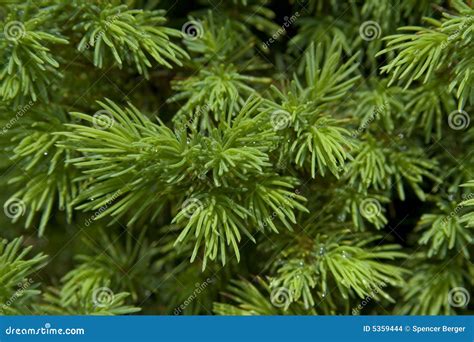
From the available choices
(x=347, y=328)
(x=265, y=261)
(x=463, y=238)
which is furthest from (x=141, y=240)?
(x=463, y=238)

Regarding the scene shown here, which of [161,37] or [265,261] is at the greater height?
[161,37]

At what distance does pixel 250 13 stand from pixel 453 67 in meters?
0.24

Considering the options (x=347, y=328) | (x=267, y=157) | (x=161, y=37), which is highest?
(x=161, y=37)

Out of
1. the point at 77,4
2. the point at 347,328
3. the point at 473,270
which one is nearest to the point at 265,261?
the point at 347,328

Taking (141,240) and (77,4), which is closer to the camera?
(77,4)

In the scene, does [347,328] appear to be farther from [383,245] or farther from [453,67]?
[453,67]

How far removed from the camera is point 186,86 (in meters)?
0.67

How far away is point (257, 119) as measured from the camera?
59 centimetres

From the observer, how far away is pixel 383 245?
71 cm

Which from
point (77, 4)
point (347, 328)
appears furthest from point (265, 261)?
point (77, 4)

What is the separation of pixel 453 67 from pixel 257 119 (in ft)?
0.73

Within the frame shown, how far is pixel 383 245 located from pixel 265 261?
137mm

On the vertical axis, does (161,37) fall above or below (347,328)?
above

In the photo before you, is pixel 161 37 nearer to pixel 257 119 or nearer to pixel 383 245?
pixel 257 119
